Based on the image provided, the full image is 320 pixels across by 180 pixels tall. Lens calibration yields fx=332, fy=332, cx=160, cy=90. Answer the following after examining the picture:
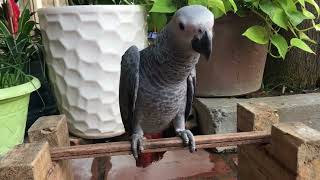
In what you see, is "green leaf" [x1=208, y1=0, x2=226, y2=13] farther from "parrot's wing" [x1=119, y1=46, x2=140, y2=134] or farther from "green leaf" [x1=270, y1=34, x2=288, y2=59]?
"parrot's wing" [x1=119, y1=46, x2=140, y2=134]

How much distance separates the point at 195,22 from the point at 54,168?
0.26m

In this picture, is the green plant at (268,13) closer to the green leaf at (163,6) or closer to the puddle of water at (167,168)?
the green leaf at (163,6)

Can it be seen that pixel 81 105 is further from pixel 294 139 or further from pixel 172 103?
pixel 294 139

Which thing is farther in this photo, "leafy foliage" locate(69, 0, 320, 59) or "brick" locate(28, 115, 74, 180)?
"leafy foliage" locate(69, 0, 320, 59)

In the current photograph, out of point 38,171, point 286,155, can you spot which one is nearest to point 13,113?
point 38,171

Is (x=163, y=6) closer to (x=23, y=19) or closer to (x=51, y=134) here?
(x=23, y=19)

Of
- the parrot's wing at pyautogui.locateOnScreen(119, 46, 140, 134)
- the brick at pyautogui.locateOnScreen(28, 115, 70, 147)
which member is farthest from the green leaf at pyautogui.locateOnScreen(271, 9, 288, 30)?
the brick at pyautogui.locateOnScreen(28, 115, 70, 147)

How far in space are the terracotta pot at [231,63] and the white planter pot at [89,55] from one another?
0.22 m

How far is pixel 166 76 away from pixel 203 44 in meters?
0.11

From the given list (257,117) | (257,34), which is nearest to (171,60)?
(257,117)

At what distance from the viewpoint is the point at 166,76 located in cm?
54

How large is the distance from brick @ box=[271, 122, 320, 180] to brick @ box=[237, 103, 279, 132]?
9 cm

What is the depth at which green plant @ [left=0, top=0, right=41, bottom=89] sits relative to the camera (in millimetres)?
821

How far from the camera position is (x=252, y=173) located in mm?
516
